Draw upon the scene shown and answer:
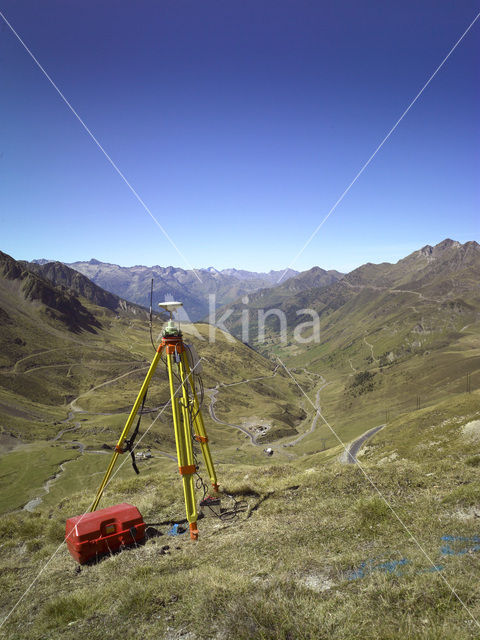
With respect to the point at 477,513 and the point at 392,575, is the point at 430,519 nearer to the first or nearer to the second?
the point at 477,513

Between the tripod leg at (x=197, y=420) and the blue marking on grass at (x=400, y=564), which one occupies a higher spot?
the tripod leg at (x=197, y=420)

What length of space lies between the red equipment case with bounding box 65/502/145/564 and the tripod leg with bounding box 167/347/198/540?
1.92 meters

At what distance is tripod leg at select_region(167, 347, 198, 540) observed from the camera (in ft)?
40.0

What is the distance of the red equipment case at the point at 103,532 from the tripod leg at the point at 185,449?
1916 millimetres

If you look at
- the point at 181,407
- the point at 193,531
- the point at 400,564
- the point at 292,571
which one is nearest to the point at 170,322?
the point at 181,407

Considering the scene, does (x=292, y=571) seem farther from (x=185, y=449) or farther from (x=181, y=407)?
(x=181, y=407)

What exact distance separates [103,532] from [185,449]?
3.62 meters

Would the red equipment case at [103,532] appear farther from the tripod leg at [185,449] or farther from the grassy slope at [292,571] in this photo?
the tripod leg at [185,449]

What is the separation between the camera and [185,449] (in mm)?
12664

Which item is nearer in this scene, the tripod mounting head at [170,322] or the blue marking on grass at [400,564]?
the blue marking on grass at [400,564]

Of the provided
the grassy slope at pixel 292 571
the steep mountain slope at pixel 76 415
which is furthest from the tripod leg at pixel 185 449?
the steep mountain slope at pixel 76 415

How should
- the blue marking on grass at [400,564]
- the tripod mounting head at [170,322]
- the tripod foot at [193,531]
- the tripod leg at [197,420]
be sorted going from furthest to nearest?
1. the tripod leg at [197,420]
2. the tripod mounting head at [170,322]
3. the tripod foot at [193,531]
4. the blue marking on grass at [400,564]

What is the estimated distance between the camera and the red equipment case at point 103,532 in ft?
36.7

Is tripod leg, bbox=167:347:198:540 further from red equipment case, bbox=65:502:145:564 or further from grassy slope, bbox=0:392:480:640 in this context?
red equipment case, bbox=65:502:145:564
